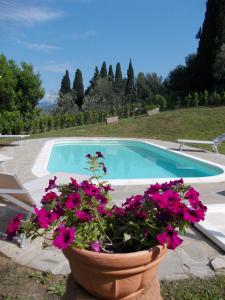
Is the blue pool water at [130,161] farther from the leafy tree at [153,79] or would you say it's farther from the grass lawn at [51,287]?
the leafy tree at [153,79]

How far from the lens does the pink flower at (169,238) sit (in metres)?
1.82

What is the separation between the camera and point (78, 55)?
2923 centimetres

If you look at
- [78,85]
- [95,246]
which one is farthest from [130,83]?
[95,246]

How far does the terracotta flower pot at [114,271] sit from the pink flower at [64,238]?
0.58 feet

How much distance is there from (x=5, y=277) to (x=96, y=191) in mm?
1428

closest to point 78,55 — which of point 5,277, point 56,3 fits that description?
point 56,3

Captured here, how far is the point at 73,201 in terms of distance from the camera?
6.52ft

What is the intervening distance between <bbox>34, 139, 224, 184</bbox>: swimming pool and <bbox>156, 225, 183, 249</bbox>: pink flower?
452 cm

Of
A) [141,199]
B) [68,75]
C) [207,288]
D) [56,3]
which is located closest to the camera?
[141,199]

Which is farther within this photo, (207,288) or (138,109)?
(138,109)

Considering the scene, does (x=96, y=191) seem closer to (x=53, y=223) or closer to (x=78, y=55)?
(x=53, y=223)

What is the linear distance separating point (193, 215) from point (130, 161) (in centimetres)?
1019

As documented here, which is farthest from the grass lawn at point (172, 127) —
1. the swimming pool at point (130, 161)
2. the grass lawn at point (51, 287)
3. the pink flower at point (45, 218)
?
the pink flower at point (45, 218)

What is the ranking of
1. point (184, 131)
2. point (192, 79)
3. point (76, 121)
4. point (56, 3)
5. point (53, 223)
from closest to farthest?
point (53, 223) → point (56, 3) → point (184, 131) → point (76, 121) → point (192, 79)
